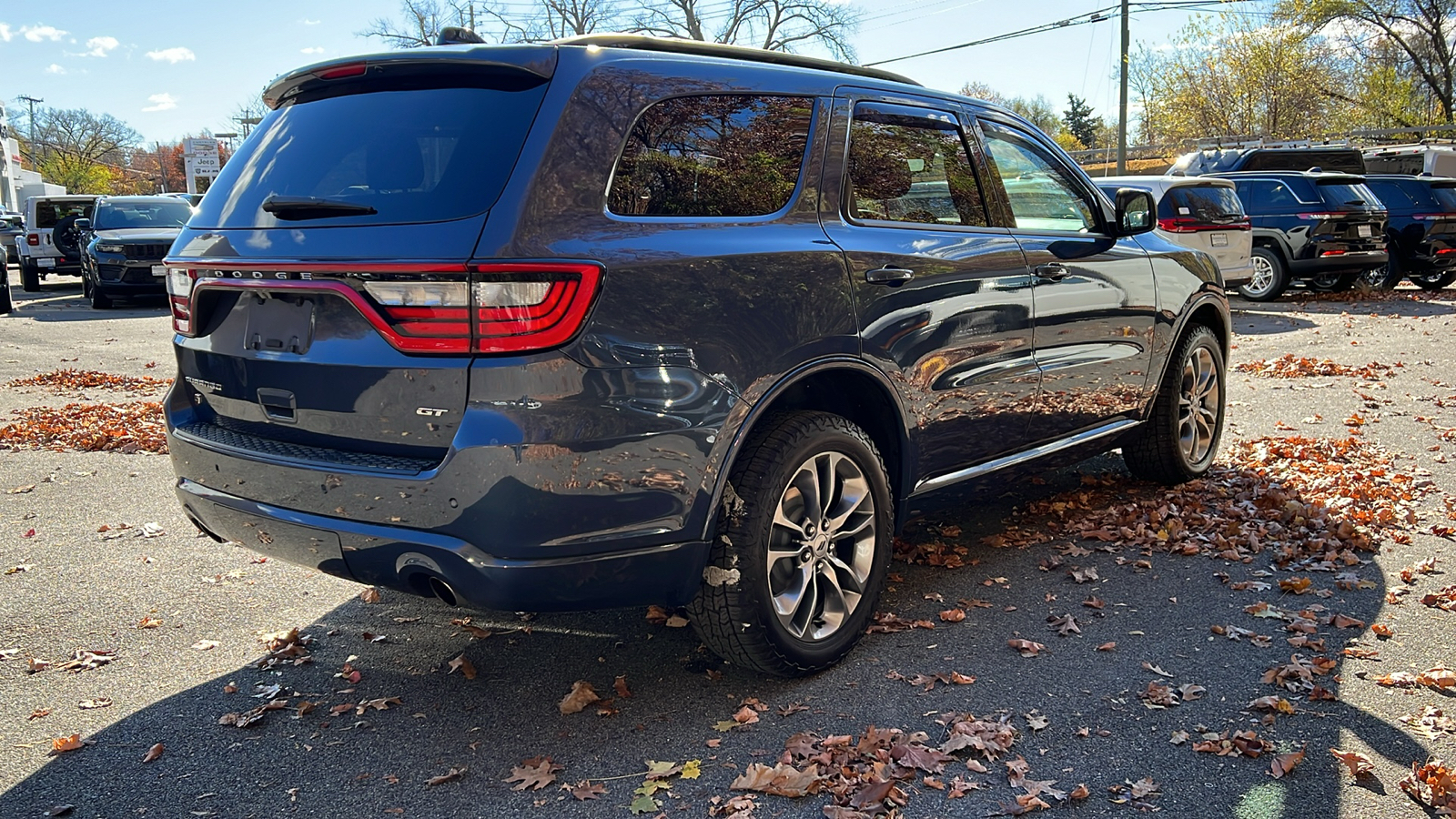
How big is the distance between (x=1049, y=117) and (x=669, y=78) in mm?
95488

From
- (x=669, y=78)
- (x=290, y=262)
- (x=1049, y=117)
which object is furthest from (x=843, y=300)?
(x=1049, y=117)

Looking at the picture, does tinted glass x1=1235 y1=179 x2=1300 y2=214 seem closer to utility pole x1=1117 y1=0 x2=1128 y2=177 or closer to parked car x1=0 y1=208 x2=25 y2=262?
utility pole x1=1117 y1=0 x2=1128 y2=177

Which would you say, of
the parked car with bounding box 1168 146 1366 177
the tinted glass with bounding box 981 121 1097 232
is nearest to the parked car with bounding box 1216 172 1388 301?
the parked car with bounding box 1168 146 1366 177

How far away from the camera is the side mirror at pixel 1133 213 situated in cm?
498

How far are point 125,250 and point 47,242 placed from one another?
25.5 ft

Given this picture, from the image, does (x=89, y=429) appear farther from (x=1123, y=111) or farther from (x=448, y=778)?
(x=1123, y=111)

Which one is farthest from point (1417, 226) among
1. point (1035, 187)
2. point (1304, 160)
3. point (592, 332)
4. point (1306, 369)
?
point (592, 332)

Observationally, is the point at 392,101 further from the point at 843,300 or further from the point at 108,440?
the point at 108,440

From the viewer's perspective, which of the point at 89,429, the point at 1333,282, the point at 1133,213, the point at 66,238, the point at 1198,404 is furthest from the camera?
the point at 66,238

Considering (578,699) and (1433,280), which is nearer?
(578,699)

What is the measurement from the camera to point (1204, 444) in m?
5.97

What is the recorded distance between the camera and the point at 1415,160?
22.9 metres

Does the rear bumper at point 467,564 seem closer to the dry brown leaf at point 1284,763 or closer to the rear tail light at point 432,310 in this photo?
the rear tail light at point 432,310

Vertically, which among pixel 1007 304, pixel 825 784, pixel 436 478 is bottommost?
pixel 825 784
